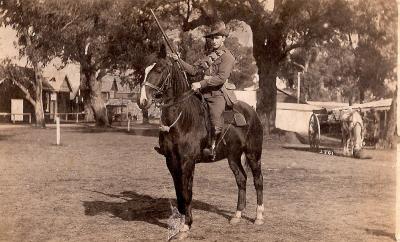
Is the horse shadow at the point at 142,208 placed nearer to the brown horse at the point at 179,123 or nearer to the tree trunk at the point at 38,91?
the brown horse at the point at 179,123

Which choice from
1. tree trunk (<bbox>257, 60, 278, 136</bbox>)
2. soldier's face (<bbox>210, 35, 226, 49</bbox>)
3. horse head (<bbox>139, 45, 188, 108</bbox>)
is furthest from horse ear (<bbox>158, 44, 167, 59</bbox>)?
tree trunk (<bbox>257, 60, 278, 136</bbox>)

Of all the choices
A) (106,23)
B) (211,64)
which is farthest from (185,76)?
(106,23)

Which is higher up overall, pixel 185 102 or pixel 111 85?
pixel 111 85

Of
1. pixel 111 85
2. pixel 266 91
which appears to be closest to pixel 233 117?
pixel 266 91

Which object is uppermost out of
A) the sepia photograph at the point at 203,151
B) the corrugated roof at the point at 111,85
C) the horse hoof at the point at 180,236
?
the corrugated roof at the point at 111,85

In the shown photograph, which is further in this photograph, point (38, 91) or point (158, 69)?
point (38, 91)

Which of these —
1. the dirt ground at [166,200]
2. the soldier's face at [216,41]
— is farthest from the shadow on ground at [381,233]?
the soldier's face at [216,41]

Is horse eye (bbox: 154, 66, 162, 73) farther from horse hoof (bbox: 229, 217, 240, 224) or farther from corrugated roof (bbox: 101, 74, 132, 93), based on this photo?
corrugated roof (bbox: 101, 74, 132, 93)

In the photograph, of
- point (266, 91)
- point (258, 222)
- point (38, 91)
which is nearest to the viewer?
point (258, 222)

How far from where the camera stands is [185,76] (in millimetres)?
6148

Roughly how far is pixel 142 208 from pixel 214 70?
259 centimetres

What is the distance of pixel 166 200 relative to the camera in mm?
8438

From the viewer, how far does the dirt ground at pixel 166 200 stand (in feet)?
20.6

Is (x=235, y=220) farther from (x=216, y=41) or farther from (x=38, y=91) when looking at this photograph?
(x=38, y=91)
